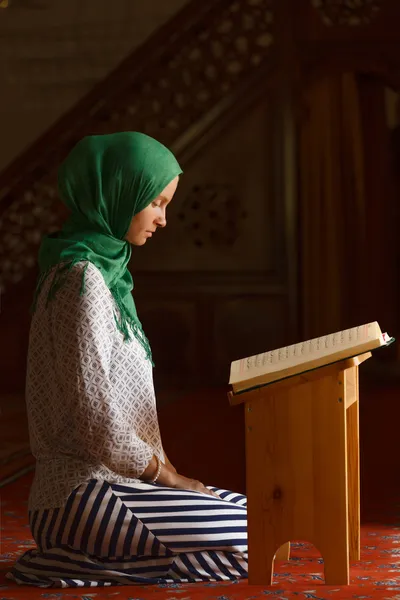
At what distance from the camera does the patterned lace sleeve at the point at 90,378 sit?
2705 millimetres

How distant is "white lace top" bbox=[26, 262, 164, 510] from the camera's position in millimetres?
2711

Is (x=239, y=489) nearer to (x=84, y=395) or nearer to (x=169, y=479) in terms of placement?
(x=169, y=479)

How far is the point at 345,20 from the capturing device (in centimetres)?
735

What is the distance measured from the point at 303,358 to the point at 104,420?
0.53 m

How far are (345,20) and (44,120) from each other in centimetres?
231

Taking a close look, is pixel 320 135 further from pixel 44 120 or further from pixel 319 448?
pixel 319 448

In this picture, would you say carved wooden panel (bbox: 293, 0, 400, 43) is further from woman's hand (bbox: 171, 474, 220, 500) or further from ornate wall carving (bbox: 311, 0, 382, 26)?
woman's hand (bbox: 171, 474, 220, 500)

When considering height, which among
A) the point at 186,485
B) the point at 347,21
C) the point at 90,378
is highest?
the point at 347,21

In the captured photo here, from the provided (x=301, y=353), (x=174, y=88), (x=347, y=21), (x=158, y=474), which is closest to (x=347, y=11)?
(x=347, y=21)

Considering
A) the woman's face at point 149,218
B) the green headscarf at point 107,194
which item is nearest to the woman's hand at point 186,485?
the green headscarf at point 107,194

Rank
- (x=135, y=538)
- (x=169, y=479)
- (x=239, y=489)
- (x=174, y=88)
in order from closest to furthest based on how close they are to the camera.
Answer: (x=135, y=538) → (x=169, y=479) → (x=239, y=489) → (x=174, y=88)

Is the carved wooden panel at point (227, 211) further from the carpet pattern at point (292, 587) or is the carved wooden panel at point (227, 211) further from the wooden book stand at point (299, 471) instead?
the wooden book stand at point (299, 471)

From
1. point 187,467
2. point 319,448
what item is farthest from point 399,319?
point 319,448

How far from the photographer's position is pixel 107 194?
2.84 m
